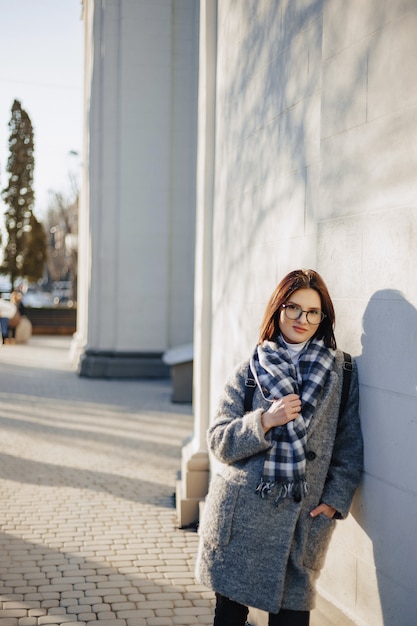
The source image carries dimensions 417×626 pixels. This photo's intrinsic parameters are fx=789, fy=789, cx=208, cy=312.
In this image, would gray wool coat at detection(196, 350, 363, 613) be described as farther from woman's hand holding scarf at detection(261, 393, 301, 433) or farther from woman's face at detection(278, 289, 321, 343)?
woman's face at detection(278, 289, 321, 343)

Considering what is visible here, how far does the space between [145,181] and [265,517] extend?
13.3 m

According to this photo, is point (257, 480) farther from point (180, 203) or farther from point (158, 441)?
point (180, 203)

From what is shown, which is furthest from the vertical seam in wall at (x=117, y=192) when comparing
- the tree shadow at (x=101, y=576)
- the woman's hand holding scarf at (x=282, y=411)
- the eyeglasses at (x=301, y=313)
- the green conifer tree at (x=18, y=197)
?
the green conifer tree at (x=18, y=197)

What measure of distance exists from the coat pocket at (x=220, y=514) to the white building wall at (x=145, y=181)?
1263cm

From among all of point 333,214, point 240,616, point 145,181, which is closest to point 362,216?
point 333,214

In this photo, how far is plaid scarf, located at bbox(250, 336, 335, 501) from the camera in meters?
2.98

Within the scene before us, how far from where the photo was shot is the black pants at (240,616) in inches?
121

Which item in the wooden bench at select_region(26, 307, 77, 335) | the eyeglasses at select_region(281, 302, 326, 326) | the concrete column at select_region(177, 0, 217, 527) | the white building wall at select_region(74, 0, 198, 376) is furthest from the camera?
the wooden bench at select_region(26, 307, 77, 335)

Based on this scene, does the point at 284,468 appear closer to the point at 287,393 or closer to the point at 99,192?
the point at 287,393

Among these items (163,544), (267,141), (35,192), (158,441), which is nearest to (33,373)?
(158,441)

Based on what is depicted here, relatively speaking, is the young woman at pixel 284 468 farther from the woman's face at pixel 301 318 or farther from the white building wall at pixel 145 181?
the white building wall at pixel 145 181

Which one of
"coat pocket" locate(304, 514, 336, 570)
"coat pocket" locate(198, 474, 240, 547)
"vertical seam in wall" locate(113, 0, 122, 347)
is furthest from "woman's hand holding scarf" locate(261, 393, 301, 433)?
"vertical seam in wall" locate(113, 0, 122, 347)

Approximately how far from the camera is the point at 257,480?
9.95ft

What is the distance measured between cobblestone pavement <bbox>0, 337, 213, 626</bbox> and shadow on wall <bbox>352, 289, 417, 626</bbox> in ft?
4.64
